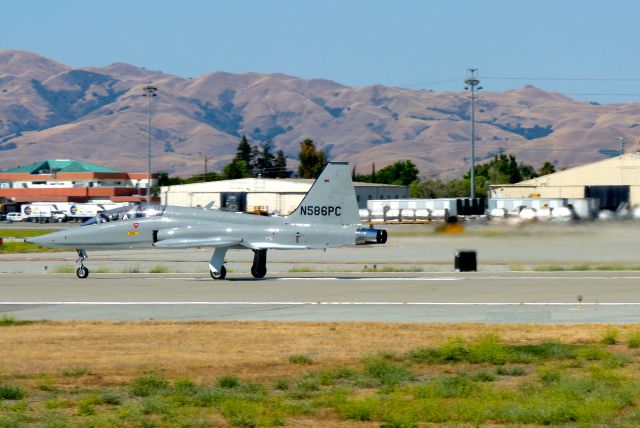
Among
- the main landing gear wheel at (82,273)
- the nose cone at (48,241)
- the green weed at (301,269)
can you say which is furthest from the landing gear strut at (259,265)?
the nose cone at (48,241)

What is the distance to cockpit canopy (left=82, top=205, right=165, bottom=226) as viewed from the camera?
43.0 metres

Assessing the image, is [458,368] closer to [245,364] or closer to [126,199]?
[245,364]

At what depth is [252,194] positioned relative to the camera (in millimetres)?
138250

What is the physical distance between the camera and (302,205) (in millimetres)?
40406

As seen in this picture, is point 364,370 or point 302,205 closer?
point 364,370

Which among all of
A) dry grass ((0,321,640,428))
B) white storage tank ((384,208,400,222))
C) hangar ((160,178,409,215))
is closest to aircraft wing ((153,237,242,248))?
dry grass ((0,321,640,428))

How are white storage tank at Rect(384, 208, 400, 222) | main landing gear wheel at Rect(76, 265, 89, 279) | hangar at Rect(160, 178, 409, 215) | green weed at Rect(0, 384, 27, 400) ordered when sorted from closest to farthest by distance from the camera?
green weed at Rect(0, 384, 27, 400)
main landing gear wheel at Rect(76, 265, 89, 279)
white storage tank at Rect(384, 208, 400, 222)
hangar at Rect(160, 178, 409, 215)

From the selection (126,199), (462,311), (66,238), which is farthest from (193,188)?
(462,311)

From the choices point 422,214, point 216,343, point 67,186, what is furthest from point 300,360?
point 67,186

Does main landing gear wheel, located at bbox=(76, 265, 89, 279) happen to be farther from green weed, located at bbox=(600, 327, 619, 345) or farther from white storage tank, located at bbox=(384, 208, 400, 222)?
white storage tank, located at bbox=(384, 208, 400, 222)

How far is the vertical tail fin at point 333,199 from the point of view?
40000 mm

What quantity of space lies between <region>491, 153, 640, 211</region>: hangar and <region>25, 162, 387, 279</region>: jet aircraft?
64.2 metres

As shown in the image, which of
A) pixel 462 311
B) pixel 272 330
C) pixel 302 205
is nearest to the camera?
pixel 272 330

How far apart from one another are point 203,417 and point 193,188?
12651cm
